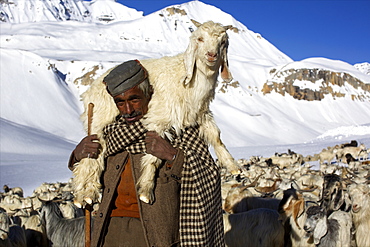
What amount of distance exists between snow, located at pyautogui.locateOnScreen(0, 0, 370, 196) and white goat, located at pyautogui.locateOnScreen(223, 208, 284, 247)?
37.2ft

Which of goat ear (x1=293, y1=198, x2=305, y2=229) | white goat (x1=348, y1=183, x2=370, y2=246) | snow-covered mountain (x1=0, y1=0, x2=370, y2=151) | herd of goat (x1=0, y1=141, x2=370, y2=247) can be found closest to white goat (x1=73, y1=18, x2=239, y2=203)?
herd of goat (x1=0, y1=141, x2=370, y2=247)

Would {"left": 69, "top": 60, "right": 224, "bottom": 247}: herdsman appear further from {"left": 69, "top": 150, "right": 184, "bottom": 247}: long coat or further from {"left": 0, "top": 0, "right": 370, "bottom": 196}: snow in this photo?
{"left": 0, "top": 0, "right": 370, "bottom": 196}: snow

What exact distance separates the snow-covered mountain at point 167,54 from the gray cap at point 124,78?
39.6 m

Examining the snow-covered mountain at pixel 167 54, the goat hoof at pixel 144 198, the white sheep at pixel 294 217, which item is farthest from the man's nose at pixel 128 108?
the snow-covered mountain at pixel 167 54

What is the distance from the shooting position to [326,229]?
4.10 metres

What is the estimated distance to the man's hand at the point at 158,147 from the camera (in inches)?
90.0

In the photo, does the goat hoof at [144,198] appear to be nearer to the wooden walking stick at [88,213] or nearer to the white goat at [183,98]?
the white goat at [183,98]

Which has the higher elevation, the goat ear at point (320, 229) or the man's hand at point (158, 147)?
the man's hand at point (158, 147)

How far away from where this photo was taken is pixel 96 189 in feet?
8.04

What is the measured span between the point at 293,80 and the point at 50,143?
43.8 metres

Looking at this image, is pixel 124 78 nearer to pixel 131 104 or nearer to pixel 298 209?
pixel 131 104

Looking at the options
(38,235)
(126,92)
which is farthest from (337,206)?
(38,235)

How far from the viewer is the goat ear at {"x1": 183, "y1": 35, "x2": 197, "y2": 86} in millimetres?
2445

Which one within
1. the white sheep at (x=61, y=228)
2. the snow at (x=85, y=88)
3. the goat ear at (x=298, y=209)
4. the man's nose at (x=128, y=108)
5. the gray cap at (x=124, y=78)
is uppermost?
the snow at (x=85, y=88)
